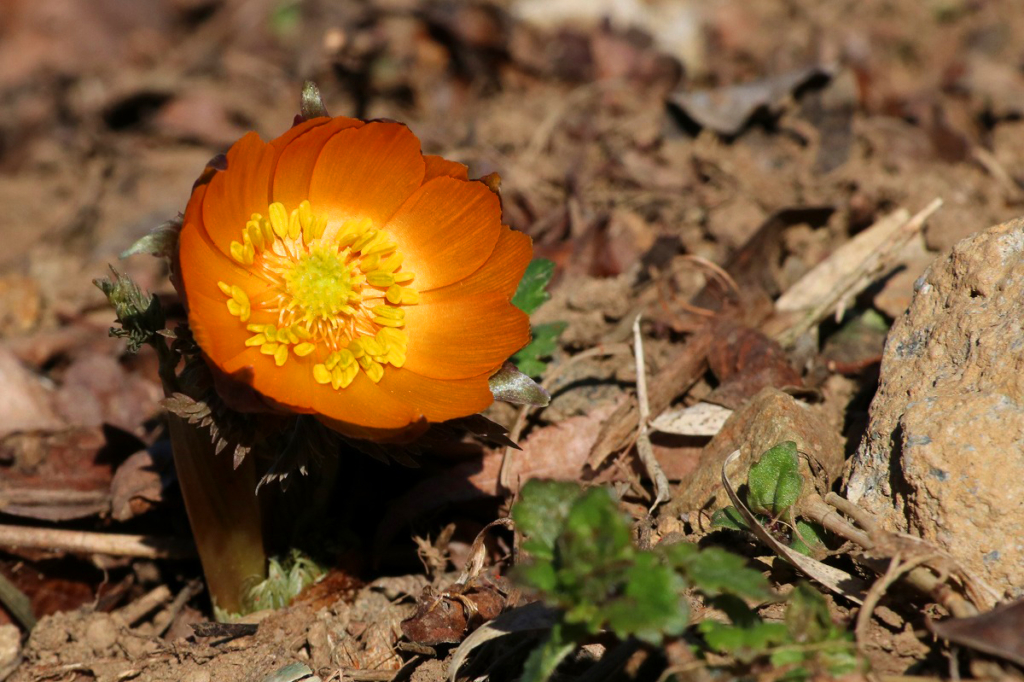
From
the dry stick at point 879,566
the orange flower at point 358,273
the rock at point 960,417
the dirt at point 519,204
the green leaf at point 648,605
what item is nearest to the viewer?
the green leaf at point 648,605

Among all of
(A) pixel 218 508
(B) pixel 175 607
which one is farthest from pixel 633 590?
(B) pixel 175 607

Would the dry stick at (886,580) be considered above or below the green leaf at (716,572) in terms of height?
below

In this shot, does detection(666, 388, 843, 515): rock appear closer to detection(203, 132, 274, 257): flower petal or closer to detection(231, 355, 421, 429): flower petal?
detection(231, 355, 421, 429): flower petal

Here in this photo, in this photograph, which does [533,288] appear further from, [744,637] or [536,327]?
[744,637]

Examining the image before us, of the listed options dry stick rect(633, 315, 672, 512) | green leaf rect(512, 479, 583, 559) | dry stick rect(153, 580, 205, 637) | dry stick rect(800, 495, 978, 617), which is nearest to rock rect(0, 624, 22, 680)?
dry stick rect(153, 580, 205, 637)

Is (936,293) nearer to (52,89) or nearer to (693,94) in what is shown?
(693,94)

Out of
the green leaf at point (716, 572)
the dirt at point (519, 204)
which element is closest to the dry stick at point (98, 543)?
the dirt at point (519, 204)

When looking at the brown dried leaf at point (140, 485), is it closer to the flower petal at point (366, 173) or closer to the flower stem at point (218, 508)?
the flower stem at point (218, 508)
